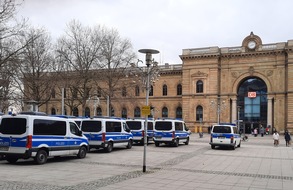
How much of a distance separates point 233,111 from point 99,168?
51.1 metres

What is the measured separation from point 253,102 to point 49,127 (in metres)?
Result: 52.8

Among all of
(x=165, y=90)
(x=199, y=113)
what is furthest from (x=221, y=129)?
(x=165, y=90)

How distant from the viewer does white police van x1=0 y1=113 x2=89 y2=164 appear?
603 inches

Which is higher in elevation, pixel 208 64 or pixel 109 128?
pixel 208 64

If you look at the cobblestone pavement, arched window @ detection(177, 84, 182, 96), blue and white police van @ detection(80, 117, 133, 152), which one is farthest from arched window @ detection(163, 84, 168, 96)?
the cobblestone pavement

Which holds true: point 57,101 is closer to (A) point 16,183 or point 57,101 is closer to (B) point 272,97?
(B) point 272,97

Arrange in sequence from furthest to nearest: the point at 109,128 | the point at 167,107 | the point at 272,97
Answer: the point at 167,107 → the point at 272,97 → the point at 109,128

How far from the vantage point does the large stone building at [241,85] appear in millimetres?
59312

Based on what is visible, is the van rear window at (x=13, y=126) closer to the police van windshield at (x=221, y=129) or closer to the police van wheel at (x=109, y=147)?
the police van wheel at (x=109, y=147)

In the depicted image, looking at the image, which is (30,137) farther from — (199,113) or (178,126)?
(199,113)

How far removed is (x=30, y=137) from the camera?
50.3 feet

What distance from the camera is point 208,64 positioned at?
63625 millimetres

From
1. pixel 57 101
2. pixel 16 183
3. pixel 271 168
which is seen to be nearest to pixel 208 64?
pixel 57 101

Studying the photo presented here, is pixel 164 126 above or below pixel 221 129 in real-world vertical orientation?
above
